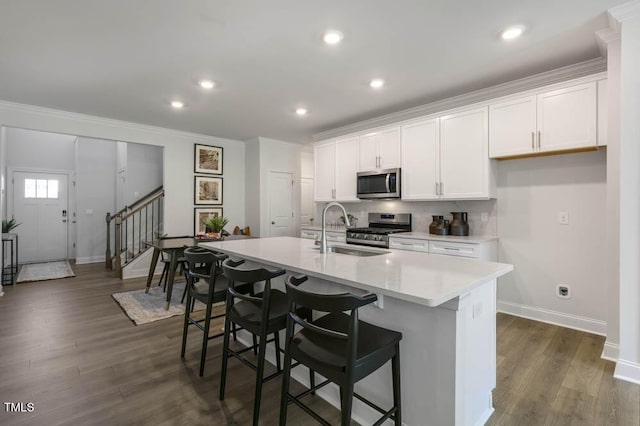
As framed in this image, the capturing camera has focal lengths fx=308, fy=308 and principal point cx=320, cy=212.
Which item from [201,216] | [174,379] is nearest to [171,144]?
[201,216]

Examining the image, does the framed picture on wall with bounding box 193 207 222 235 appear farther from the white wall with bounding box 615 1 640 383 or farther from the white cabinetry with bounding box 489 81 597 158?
the white wall with bounding box 615 1 640 383

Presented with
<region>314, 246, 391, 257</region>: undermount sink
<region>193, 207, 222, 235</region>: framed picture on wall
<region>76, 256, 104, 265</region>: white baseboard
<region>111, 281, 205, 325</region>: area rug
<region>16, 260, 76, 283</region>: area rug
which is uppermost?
<region>193, 207, 222, 235</region>: framed picture on wall

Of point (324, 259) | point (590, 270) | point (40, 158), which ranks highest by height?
point (40, 158)

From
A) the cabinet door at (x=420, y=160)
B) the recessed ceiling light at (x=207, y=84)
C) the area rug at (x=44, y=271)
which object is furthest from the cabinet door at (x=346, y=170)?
the area rug at (x=44, y=271)

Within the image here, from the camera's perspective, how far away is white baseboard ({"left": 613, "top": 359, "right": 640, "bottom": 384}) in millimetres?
2139

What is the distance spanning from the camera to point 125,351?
2623mm

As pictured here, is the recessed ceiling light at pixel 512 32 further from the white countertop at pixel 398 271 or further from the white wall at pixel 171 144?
the white wall at pixel 171 144

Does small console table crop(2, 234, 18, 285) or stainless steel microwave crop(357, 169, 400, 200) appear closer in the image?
stainless steel microwave crop(357, 169, 400, 200)

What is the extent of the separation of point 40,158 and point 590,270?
9806 mm

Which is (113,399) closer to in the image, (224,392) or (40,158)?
(224,392)

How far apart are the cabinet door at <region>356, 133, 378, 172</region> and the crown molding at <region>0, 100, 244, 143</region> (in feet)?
9.97

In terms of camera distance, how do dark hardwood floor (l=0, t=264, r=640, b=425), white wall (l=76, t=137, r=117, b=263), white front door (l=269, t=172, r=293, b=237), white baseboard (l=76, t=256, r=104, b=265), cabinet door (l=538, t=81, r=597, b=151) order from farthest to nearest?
white wall (l=76, t=137, r=117, b=263) → white baseboard (l=76, t=256, r=104, b=265) → white front door (l=269, t=172, r=293, b=237) → cabinet door (l=538, t=81, r=597, b=151) → dark hardwood floor (l=0, t=264, r=640, b=425)

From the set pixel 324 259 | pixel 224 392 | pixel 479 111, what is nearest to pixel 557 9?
pixel 479 111

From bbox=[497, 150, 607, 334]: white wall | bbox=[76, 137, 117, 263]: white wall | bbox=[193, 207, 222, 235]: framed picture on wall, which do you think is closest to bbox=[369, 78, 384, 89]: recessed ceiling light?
bbox=[497, 150, 607, 334]: white wall
